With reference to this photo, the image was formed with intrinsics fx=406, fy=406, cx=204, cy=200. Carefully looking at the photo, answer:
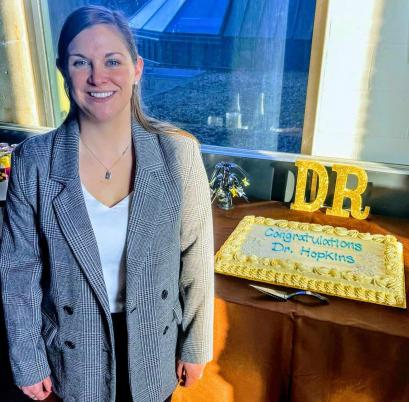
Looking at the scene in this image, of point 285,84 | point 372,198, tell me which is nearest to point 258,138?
point 285,84

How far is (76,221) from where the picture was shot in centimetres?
86

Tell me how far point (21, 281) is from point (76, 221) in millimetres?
202

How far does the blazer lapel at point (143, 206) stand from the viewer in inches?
34.5

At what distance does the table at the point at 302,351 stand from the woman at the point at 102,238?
227 mm

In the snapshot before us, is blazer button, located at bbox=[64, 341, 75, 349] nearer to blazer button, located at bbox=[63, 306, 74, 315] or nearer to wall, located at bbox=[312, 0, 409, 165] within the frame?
blazer button, located at bbox=[63, 306, 74, 315]

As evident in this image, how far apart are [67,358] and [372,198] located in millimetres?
1357

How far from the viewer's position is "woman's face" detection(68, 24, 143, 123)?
2.75ft

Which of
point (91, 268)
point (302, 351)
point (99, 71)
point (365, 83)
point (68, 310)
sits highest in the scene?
point (99, 71)

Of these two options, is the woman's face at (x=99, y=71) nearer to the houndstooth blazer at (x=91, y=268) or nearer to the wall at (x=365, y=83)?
the houndstooth blazer at (x=91, y=268)

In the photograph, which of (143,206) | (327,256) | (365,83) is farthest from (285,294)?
(365,83)

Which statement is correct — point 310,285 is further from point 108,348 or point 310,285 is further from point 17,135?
point 17,135

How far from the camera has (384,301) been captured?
3.74ft

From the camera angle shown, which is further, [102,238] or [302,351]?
[302,351]

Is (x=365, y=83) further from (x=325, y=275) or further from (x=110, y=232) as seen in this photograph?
(x=110, y=232)
